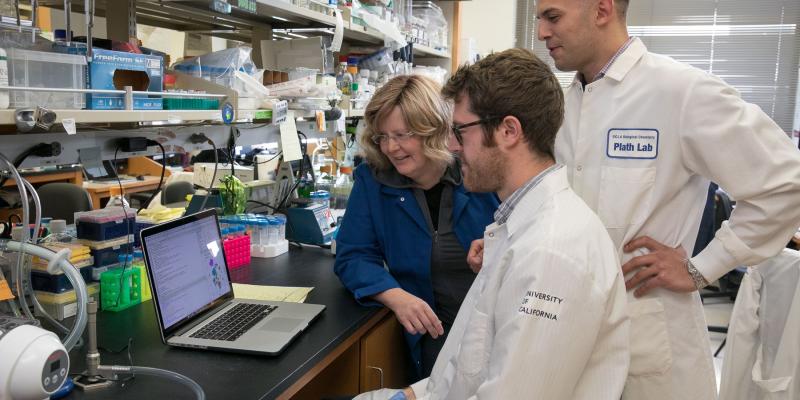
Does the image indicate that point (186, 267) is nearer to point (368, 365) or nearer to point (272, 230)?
point (368, 365)

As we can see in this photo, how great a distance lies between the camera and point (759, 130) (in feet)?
4.95

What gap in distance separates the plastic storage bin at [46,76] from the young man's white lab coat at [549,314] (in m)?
0.96

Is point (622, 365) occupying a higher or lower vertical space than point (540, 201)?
lower

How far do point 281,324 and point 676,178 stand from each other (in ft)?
3.40

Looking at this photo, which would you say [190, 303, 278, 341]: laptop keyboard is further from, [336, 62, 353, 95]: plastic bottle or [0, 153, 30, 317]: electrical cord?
[336, 62, 353, 95]: plastic bottle

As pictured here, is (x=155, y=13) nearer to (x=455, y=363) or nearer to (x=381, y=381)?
(x=381, y=381)

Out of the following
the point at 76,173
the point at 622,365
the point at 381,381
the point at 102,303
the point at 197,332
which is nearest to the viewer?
the point at 622,365

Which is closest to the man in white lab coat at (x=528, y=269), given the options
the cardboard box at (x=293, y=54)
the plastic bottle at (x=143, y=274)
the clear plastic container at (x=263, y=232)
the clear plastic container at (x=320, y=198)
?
the plastic bottle at (x=143, y=274)

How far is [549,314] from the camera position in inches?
42.8

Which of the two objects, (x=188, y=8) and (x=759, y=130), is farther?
(x=188, y=8)

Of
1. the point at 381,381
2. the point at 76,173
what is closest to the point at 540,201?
the point at 381,381

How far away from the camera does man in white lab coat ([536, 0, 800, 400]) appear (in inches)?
59.7

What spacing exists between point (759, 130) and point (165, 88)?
149 centimetres

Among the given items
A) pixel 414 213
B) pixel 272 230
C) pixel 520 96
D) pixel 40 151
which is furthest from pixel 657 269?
pixel 40 151
